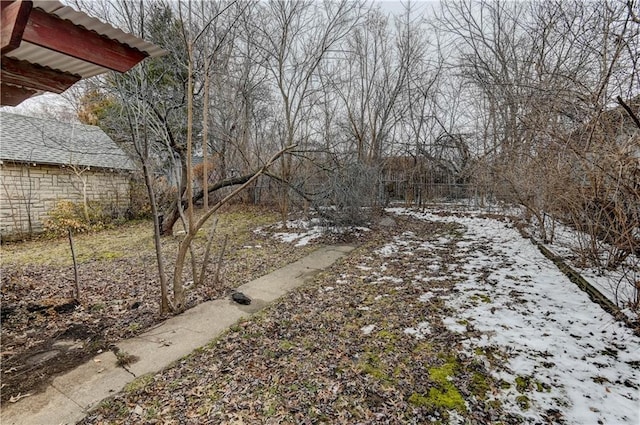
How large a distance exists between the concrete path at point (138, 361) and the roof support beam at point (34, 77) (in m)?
2.54

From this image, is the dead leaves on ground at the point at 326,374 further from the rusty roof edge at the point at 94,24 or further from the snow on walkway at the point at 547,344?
the rusty roof edge at the point at 94,24

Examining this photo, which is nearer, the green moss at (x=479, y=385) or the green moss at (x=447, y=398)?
the green moss at (x=447, y=398)

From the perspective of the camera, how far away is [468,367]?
101 inches

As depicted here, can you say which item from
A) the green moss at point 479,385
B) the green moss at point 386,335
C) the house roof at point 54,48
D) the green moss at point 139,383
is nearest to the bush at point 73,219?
the house roof at point 54,48

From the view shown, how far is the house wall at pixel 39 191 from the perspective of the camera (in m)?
8.44

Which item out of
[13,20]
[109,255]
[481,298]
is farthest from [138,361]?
[109,255]

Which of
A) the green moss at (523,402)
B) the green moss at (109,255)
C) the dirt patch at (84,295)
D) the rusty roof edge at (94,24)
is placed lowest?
the green moss at (109,255)

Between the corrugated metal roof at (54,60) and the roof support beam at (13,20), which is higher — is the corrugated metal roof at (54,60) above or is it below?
above

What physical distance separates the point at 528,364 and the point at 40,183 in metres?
12.8

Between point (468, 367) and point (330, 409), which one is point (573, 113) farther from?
point (330, 409)

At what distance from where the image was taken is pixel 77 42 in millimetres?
1861

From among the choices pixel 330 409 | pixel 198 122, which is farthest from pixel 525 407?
pixel 198 122

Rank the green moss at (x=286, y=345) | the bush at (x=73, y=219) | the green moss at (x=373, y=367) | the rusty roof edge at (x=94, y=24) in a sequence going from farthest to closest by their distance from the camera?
the bush at (x=73, y=219), the green moss at (x=286, y=345), the green moss at (x=373, y=367), the rusty roof edge at (x=94, y=24)

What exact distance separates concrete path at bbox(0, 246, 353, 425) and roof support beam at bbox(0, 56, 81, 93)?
2.54 meters
